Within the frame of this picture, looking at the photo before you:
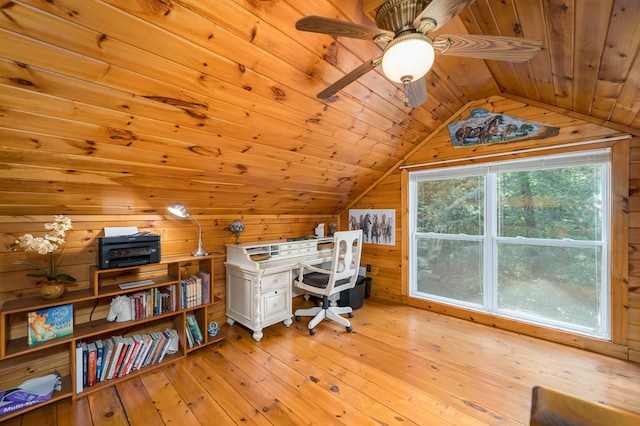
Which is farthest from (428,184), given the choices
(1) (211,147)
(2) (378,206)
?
(1) (211,147)

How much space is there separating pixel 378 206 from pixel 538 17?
8.77ft

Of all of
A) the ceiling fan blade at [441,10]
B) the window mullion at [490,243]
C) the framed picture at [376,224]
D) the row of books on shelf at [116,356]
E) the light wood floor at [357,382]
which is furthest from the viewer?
the framed picture at [376,224]

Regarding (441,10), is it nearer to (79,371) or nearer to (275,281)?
(275,281)

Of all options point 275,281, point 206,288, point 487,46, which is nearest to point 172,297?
point 206,288

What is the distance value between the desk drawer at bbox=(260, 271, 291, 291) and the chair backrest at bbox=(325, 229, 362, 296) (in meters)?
0.47

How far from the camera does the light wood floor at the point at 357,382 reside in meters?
1.68

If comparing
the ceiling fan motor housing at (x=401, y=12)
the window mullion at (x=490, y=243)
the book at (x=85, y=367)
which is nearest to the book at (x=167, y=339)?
the book at (x=85, y=367)

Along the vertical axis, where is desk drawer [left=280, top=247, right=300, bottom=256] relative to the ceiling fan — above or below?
below

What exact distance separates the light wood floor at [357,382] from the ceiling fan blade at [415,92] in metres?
1.91

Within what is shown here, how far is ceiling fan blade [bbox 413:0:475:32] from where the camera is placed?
3.15 ft

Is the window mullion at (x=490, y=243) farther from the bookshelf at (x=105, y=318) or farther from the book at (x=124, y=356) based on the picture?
the book at (x=124, y=356)

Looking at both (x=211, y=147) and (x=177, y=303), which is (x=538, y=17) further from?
(x=177, y=303)

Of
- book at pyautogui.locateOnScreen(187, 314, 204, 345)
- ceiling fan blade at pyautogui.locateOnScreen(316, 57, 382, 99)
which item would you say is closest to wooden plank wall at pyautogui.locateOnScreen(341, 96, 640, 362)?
ceiling fan blade at pyautogui.locateOnScreen(316, 57, 382, 99)

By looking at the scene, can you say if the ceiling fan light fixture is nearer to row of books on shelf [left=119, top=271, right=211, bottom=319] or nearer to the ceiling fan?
the ceiling fan
